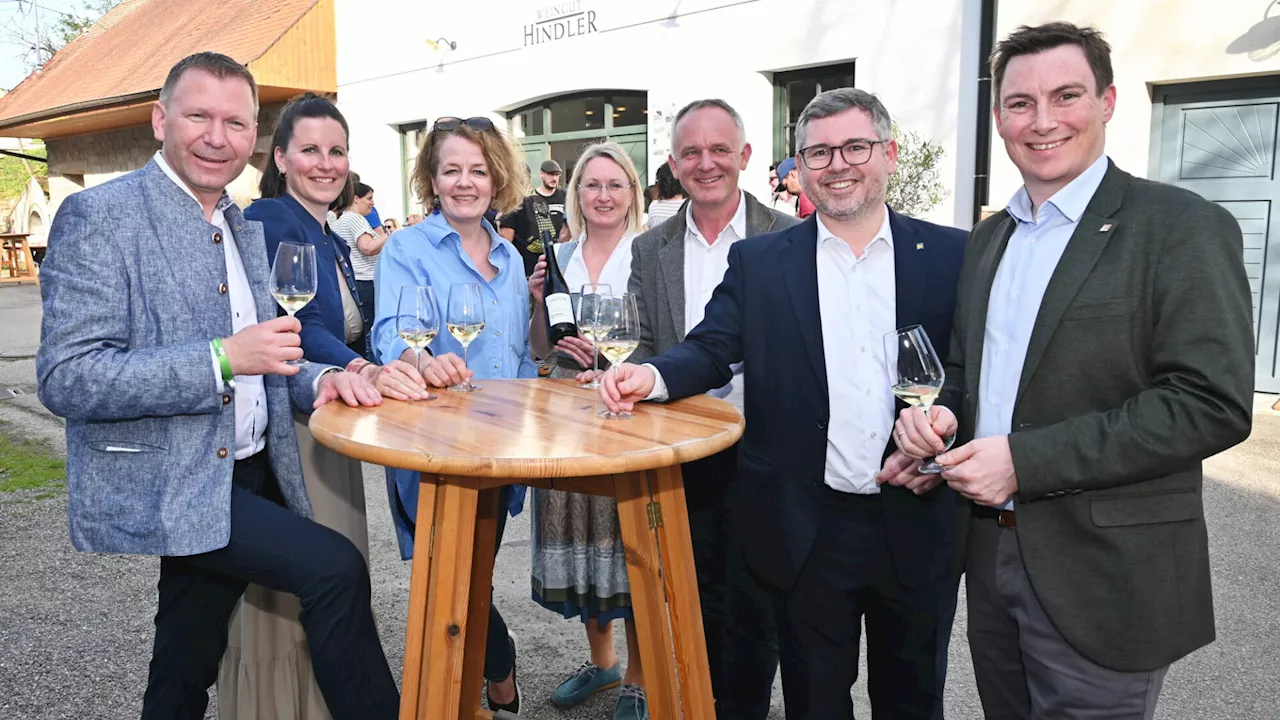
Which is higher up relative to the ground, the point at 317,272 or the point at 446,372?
the point at 317,272

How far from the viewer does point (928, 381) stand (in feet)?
6.51

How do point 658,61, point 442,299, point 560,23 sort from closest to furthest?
point 442,299
point 658,61
point 560,23

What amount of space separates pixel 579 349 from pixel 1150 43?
6.84m

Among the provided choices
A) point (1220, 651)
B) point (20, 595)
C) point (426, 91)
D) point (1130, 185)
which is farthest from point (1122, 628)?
point (426, 91)

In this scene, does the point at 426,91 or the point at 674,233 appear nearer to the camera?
the point at 674,233

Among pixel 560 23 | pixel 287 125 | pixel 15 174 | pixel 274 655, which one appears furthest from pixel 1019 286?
pixel 15 174

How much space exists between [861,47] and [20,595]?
28.4ft

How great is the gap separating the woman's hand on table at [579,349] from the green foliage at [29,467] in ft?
14.9

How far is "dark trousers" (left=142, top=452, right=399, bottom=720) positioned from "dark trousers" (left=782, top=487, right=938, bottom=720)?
1140 mm

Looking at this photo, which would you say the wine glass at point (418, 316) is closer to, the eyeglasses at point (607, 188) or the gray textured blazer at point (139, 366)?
the gray textured blazer at point (139, 366)

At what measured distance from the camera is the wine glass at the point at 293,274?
232 centimetres

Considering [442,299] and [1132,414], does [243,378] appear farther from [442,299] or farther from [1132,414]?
[1132,414]

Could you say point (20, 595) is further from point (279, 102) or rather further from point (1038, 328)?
point (279, 102)

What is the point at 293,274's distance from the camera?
2.33 meters
